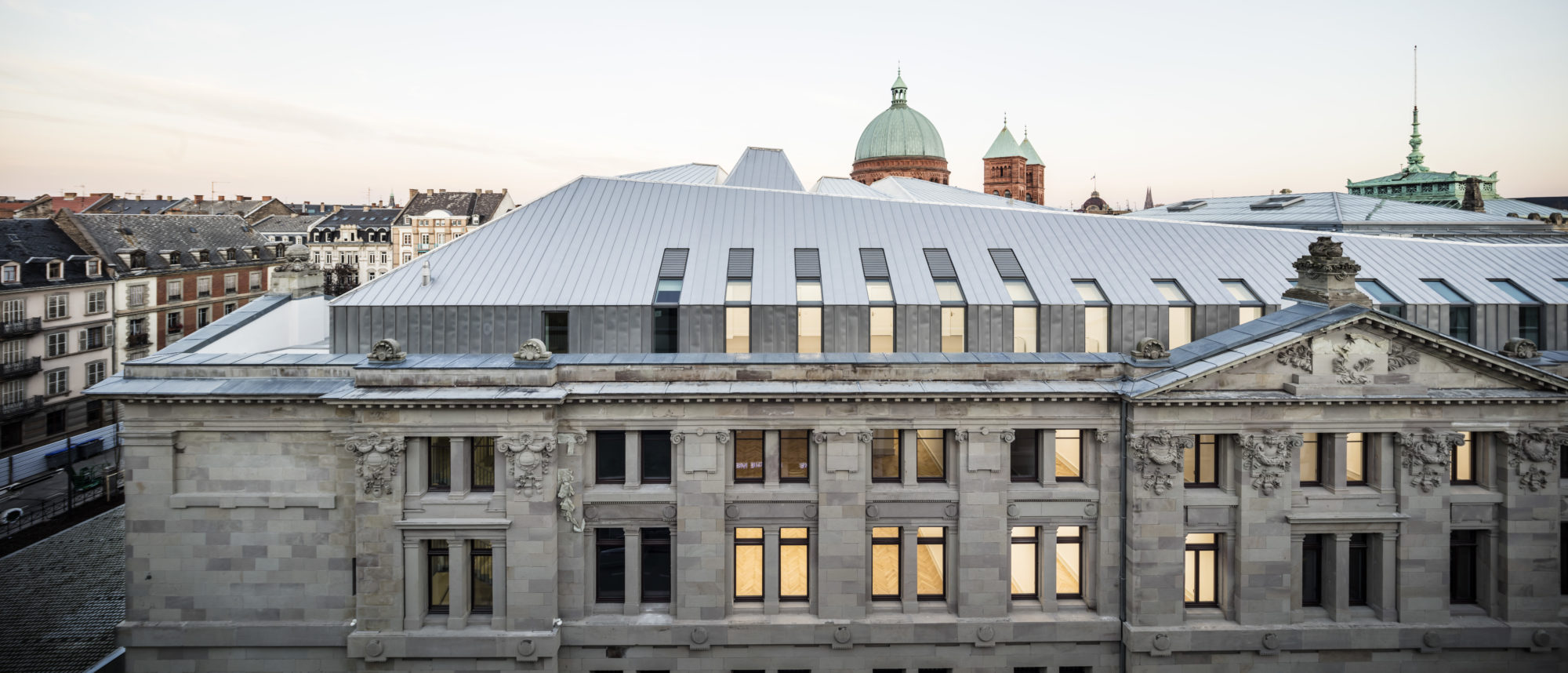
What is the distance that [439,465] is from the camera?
31484 millimetres

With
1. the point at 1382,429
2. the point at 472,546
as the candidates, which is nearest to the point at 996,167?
the point at 1382,429

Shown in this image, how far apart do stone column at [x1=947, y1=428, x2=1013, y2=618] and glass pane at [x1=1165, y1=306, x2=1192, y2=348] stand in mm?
9973

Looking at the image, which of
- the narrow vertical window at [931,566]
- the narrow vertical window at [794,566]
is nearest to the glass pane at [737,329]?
the narrow vertical window at [794,566]

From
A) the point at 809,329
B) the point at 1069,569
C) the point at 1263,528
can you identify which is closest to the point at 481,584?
the point at 809,329

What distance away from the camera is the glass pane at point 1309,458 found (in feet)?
105

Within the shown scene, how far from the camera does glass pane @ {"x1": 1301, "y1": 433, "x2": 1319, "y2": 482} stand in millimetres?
32156

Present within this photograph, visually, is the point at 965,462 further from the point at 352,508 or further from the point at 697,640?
the point at 352,508

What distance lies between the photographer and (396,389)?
30.4 metres

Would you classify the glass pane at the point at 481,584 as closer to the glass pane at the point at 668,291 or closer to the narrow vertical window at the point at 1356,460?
the glass pane at the point at 668,291

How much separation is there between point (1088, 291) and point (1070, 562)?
11.5 m

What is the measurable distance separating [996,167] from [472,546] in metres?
132

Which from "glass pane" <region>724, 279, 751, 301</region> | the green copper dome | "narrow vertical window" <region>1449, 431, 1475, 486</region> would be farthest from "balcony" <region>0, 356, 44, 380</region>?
the green copper dome

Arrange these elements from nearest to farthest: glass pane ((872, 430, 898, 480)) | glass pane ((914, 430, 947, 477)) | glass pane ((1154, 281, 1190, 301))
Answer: glass pane ((872, 430, 898, 480)) → glass pane ((914, 430, 947, 477)) → glass pane ((1154, 281, 1190, 301))

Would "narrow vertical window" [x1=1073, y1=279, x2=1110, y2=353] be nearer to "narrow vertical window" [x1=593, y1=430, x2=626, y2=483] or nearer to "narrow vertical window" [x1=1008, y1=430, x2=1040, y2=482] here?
"narrow vertical window" [x1=1008, y1=430, x2=1040, y2=482]
